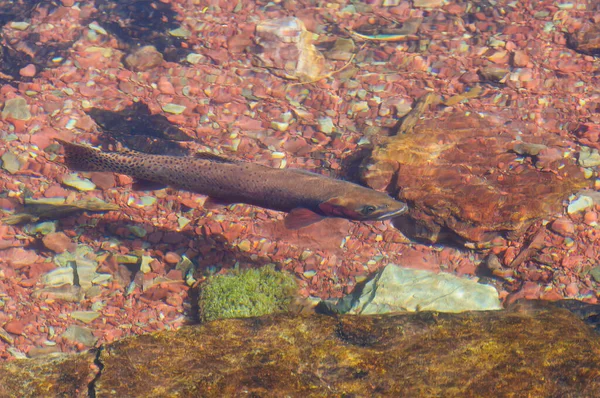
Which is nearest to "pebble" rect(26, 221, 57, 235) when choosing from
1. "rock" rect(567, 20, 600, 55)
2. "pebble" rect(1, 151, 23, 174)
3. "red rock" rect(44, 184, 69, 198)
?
"red rock" rect(44, 184, 69, 198)

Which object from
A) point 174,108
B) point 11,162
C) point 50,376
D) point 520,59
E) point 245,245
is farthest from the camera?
point 520,59

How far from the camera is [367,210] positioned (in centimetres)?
579

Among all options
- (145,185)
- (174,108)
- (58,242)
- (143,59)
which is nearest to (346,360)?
(145,185)

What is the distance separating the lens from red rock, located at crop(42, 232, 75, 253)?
707 centimetres

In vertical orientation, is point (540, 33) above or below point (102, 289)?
above

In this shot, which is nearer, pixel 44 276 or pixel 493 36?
pixel 44 276

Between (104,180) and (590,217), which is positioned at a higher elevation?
(590,217)

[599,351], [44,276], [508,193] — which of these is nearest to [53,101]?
[44,276]

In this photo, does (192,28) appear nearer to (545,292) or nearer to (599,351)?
(545,292)

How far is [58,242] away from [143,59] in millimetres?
4392

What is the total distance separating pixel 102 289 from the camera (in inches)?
265

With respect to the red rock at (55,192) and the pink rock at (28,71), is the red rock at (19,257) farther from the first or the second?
the pink rock at (28,71)

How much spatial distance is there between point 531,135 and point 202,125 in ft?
18.9

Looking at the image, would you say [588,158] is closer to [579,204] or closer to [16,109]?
[579,204]
